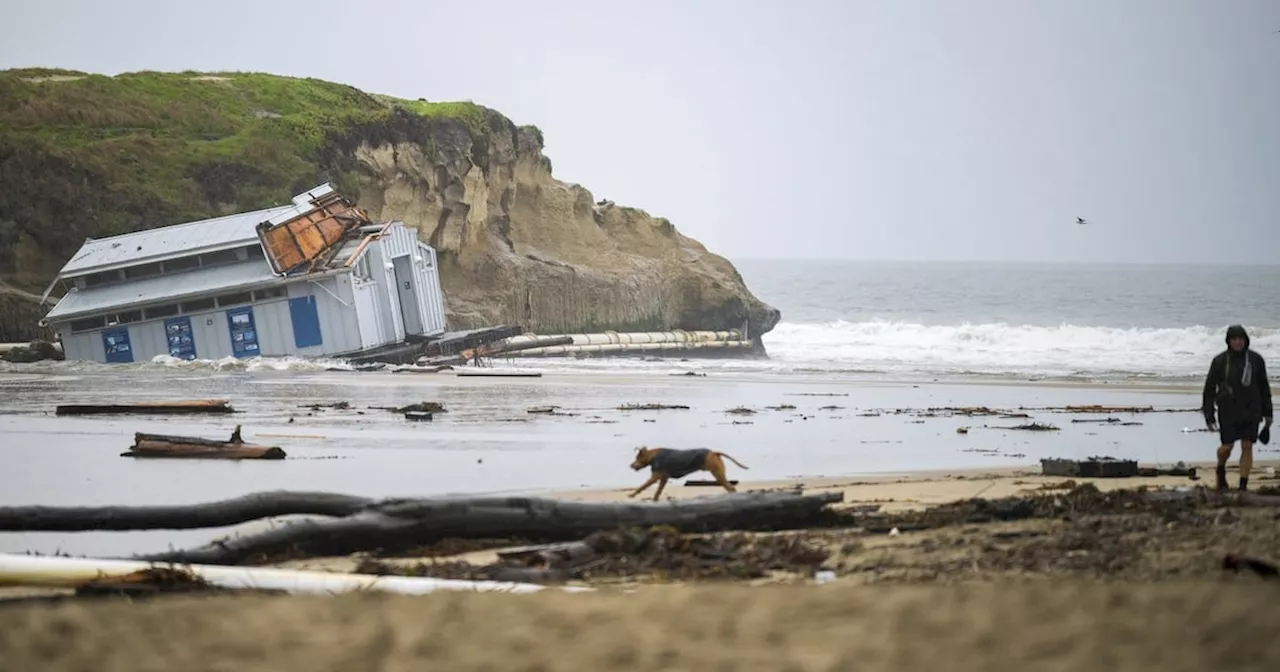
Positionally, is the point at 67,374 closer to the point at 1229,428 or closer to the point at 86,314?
the point at 86,314

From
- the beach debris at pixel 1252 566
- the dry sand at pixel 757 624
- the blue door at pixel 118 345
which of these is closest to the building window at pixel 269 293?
the blue door at pixel 118 345

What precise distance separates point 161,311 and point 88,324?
2.17 m

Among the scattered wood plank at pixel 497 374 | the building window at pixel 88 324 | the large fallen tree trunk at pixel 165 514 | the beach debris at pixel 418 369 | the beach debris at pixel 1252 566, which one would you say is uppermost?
the building window at pixel 88 324

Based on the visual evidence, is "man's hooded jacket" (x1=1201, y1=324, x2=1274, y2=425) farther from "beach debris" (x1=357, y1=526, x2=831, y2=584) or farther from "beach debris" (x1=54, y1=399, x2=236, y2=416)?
"beach debris" (x1=54, y1=399, x2=236, y2=416)

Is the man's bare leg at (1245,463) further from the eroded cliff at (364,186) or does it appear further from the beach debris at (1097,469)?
the eroded cliff at (364,186)

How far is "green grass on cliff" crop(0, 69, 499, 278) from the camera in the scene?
49062mm

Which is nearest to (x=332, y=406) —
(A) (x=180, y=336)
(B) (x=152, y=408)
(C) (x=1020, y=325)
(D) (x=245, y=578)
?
(B) (x=152, y=408)

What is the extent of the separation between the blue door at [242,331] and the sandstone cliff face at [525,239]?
53.1 ft

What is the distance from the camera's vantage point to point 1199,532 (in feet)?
30.7

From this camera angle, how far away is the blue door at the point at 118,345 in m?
39.5

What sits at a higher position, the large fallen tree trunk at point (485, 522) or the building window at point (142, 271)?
the building window at point (142, 271)

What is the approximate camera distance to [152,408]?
22641 mm

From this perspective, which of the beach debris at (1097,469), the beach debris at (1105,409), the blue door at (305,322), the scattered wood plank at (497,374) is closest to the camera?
the beach debris at (1097,469)

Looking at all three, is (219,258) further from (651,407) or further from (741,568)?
(741,568)
